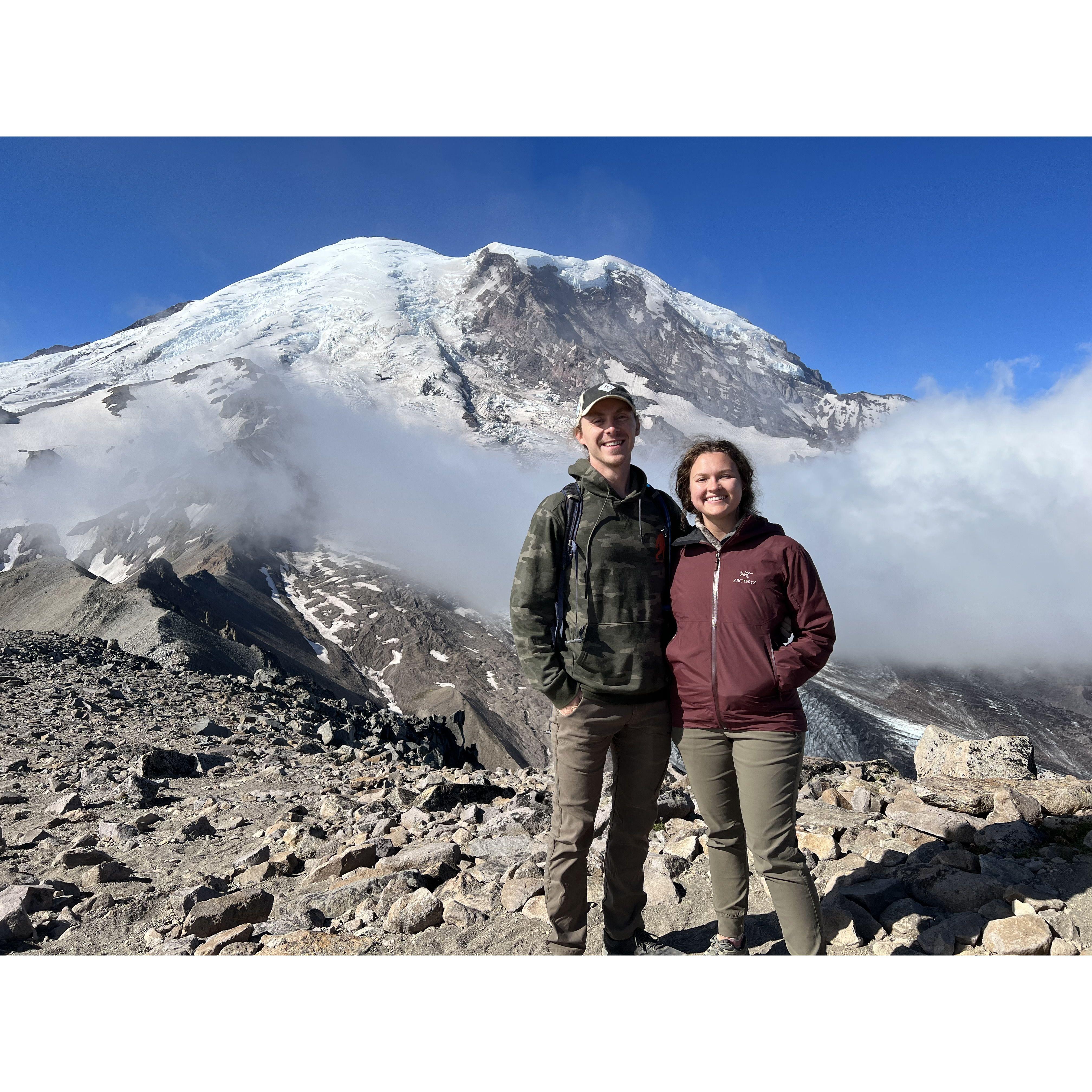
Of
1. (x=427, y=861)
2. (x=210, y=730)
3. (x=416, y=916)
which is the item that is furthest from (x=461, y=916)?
(x=210, y=730)

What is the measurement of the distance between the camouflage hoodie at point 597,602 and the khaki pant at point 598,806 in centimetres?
15

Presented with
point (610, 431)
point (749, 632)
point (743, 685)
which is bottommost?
point (743, 685)

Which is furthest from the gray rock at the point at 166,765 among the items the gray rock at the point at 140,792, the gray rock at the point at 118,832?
the gray rock at the point at 118,832

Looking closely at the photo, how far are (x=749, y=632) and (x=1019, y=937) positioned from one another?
7.95 ft

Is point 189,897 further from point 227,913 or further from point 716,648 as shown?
point 716,648

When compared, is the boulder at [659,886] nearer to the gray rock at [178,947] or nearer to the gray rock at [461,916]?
the gray rock at [461,916]

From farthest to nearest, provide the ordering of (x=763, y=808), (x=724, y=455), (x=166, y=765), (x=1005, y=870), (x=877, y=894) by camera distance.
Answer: (x=166, y=765)
(x=1005, y=870)
(x=877, y=894)
(x=724, y=455)
(x=763, y=808)

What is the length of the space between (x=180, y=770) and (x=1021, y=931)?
9.70m

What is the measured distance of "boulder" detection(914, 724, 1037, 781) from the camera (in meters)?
7.77

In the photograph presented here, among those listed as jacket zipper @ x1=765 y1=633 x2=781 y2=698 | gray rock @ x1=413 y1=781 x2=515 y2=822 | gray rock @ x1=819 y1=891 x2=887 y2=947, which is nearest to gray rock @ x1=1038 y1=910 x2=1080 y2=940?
gray rock @ x1=819 y1=891 x2=887 y2=947

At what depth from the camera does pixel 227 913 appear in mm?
4805

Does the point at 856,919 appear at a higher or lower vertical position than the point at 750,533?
lower

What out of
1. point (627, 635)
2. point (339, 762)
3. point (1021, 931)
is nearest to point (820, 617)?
point (627, 635)

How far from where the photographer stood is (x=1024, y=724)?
14012 cm
